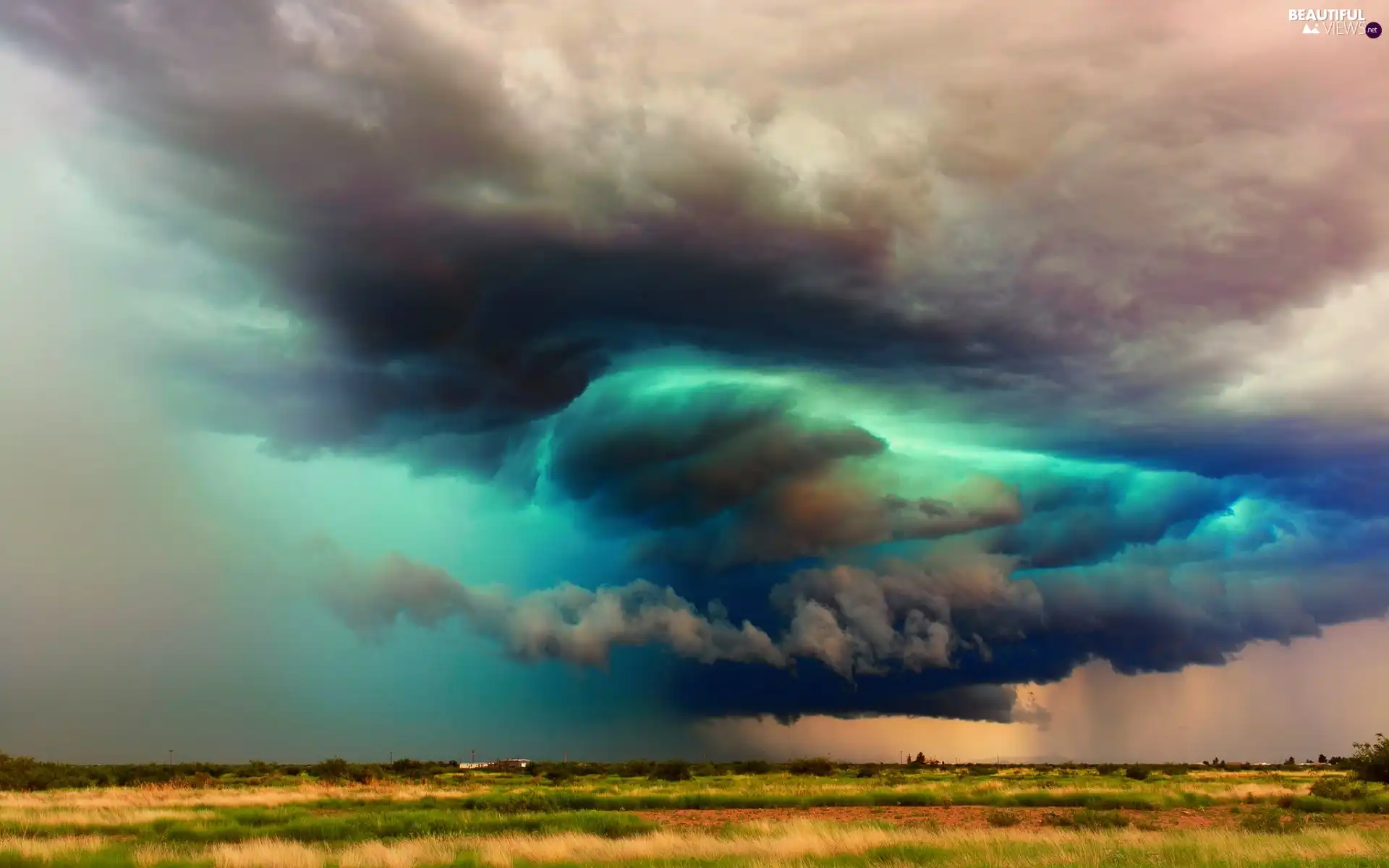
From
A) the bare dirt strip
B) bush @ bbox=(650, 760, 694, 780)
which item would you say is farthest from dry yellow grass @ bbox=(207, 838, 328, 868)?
bush @ bbox=(650, 760, 694, 780)

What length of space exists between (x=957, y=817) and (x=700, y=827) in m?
14.2

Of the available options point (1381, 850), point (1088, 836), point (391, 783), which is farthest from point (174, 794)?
point (1381, 850)

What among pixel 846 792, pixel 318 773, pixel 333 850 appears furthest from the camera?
pixel 318 773

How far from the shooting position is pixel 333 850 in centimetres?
2958

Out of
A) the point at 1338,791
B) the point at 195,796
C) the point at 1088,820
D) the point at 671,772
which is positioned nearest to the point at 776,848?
the point at 1088,820

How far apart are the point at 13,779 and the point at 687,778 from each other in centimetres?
5698

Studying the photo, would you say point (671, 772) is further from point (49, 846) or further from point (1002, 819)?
point (49, 846)

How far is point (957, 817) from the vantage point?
4584 cm

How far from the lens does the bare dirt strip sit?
40969mm

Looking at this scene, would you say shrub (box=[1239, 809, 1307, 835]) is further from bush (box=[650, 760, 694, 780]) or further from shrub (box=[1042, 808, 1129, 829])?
bush (box=[650, 760, 694, 780])

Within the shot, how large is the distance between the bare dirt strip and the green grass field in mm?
233

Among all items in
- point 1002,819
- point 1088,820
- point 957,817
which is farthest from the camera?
point 957,817

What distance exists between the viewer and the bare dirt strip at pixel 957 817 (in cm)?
4097

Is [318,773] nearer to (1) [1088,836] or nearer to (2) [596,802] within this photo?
(2) [596,802]
